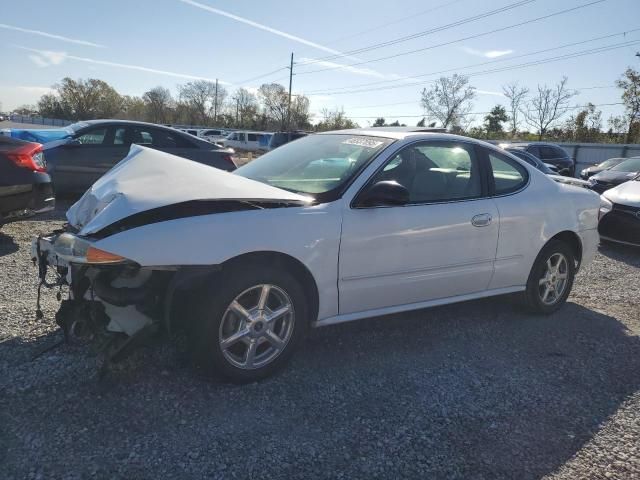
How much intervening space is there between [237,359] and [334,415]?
655 mm

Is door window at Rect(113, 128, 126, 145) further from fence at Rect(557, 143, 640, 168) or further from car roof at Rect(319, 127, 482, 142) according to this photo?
fence at Rect(557, 143, 640, 168)

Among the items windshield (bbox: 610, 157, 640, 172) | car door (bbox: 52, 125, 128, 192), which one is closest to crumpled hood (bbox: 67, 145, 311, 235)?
car door (bbox: 52, 125, 128, 192)

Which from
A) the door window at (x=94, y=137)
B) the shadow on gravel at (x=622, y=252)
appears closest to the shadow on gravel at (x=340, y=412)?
the shadow on gravel at (x=622, y=252)

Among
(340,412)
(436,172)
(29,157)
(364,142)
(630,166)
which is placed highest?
(630,166)

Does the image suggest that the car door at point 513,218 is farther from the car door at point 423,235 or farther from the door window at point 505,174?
the car door at point 423,235

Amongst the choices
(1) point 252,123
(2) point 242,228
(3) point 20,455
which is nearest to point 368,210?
(2) point 242,228

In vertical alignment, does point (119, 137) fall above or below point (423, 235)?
above

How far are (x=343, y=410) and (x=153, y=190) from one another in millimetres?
1656

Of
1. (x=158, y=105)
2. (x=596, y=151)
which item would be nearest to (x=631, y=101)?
(x=596, y=151)

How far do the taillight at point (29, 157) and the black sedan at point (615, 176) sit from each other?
11436 millimetres

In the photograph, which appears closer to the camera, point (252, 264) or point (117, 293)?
point (117, 293)

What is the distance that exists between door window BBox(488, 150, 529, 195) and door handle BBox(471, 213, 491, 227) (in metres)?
0.30

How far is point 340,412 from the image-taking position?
279 centimetres

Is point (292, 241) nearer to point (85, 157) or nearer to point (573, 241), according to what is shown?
point (573, 241)
